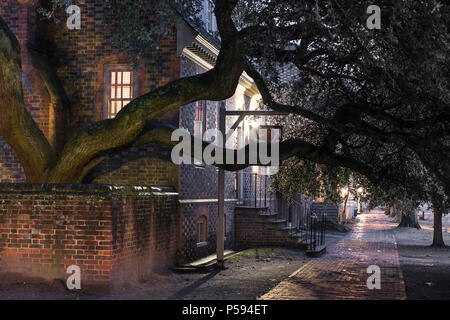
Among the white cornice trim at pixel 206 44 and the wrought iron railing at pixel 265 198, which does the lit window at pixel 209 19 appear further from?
the wrought iron railing at pixel 265 198

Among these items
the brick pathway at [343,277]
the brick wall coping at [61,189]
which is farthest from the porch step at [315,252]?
the brick wall coping at [61,189]

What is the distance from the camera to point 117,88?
16109 millimetres

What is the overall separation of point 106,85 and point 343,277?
793cm

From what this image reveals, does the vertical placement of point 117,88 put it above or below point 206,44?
below

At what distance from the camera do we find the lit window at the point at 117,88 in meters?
16.0

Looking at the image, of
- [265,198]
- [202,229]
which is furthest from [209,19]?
[202,229]

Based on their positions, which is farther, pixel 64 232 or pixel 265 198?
pixel 265 198

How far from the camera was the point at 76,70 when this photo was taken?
53.0ft

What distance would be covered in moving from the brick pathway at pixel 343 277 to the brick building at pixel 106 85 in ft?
11.4

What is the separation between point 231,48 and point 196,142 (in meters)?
2.25

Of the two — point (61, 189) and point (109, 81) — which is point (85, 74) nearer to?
point (109, 81)

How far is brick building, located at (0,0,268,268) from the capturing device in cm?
1555

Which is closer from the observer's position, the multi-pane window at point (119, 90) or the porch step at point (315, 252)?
the multi-pane window at point (119, 90)

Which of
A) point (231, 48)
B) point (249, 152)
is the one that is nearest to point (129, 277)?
point (249, 152)
